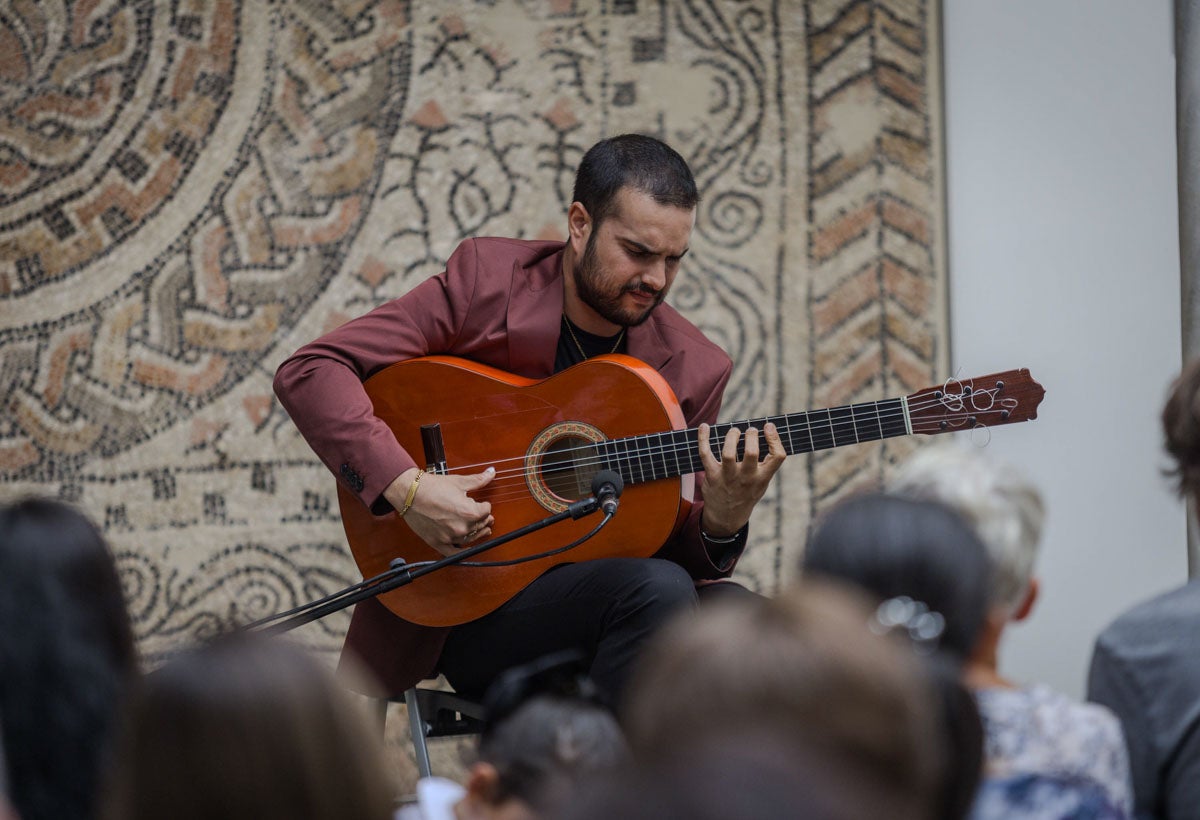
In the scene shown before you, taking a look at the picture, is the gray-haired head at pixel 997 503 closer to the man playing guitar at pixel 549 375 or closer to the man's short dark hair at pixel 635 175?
the man playing guitar at pixel 549 375

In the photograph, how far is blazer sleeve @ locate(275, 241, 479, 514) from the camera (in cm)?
258

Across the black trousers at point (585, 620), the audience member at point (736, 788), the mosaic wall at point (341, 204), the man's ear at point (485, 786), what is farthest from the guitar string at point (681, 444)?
the audience member at point (736, 788)

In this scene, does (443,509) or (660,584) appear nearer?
(660,584)

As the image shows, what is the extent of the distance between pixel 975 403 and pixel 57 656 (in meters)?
1.73

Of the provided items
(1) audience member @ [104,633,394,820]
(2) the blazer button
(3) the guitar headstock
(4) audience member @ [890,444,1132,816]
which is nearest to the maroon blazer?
(2) the blazer button

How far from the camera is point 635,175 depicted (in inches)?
109

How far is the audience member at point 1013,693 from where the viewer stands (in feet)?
4.08

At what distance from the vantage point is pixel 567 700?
4.28ft

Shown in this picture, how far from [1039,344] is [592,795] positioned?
3021 millimetres

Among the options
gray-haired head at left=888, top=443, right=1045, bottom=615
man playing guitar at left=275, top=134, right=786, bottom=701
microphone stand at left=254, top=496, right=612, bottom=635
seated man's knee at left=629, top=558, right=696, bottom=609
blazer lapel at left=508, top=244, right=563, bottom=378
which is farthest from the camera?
blazer lapel at left=508, top=244, right=563, bottom=378

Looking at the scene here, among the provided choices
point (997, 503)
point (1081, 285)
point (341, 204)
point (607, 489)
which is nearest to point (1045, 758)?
point (997, 503)

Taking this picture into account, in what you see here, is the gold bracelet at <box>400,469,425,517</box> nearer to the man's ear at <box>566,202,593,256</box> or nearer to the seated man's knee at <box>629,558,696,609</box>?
the seated man's knee at <box>629,558,696,609</box>

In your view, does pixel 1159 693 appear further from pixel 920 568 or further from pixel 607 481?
pixel 607 481

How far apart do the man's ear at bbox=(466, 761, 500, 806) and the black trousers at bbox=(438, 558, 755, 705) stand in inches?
41.2
